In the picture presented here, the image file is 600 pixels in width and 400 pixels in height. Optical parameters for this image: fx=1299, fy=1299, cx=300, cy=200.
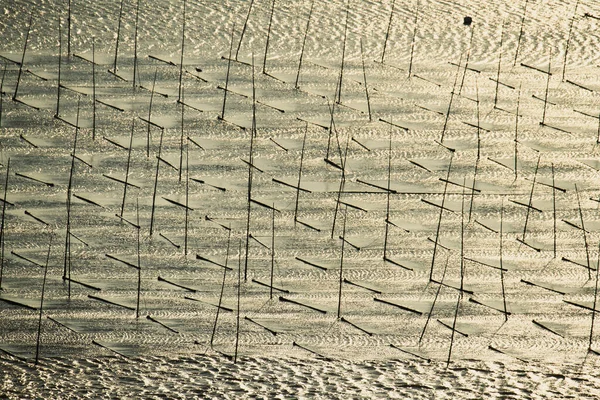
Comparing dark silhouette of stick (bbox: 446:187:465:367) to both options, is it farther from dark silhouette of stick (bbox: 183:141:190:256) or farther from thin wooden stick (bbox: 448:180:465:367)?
dark silhouette of stick (bbox: 183:141:190:256)

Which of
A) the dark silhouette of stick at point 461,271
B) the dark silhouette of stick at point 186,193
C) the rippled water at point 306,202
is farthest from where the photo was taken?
the dark silhouette of stick at point 186,193

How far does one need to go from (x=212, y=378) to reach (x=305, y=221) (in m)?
1.02

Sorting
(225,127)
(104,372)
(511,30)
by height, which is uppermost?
(511,30)

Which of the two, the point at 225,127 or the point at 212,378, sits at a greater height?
the point at 225,127

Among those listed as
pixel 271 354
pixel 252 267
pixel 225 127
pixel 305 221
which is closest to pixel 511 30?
pixel 225 127

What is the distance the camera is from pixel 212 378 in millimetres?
3324

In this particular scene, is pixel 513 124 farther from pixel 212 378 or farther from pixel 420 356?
pixel 212 378

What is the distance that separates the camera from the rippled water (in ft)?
11.3

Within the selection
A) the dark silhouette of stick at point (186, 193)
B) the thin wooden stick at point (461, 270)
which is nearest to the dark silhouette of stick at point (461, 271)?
the thin wooden stick at point (461, 270)

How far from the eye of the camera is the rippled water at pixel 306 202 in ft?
11.3

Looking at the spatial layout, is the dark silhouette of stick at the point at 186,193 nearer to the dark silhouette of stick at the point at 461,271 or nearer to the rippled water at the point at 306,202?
the rippled water at the point at 306,202

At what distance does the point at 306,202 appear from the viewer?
4.36 m

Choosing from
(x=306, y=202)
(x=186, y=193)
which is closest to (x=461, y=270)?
(x=306, y=202)

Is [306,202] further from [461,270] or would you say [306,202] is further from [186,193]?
[461,270]
